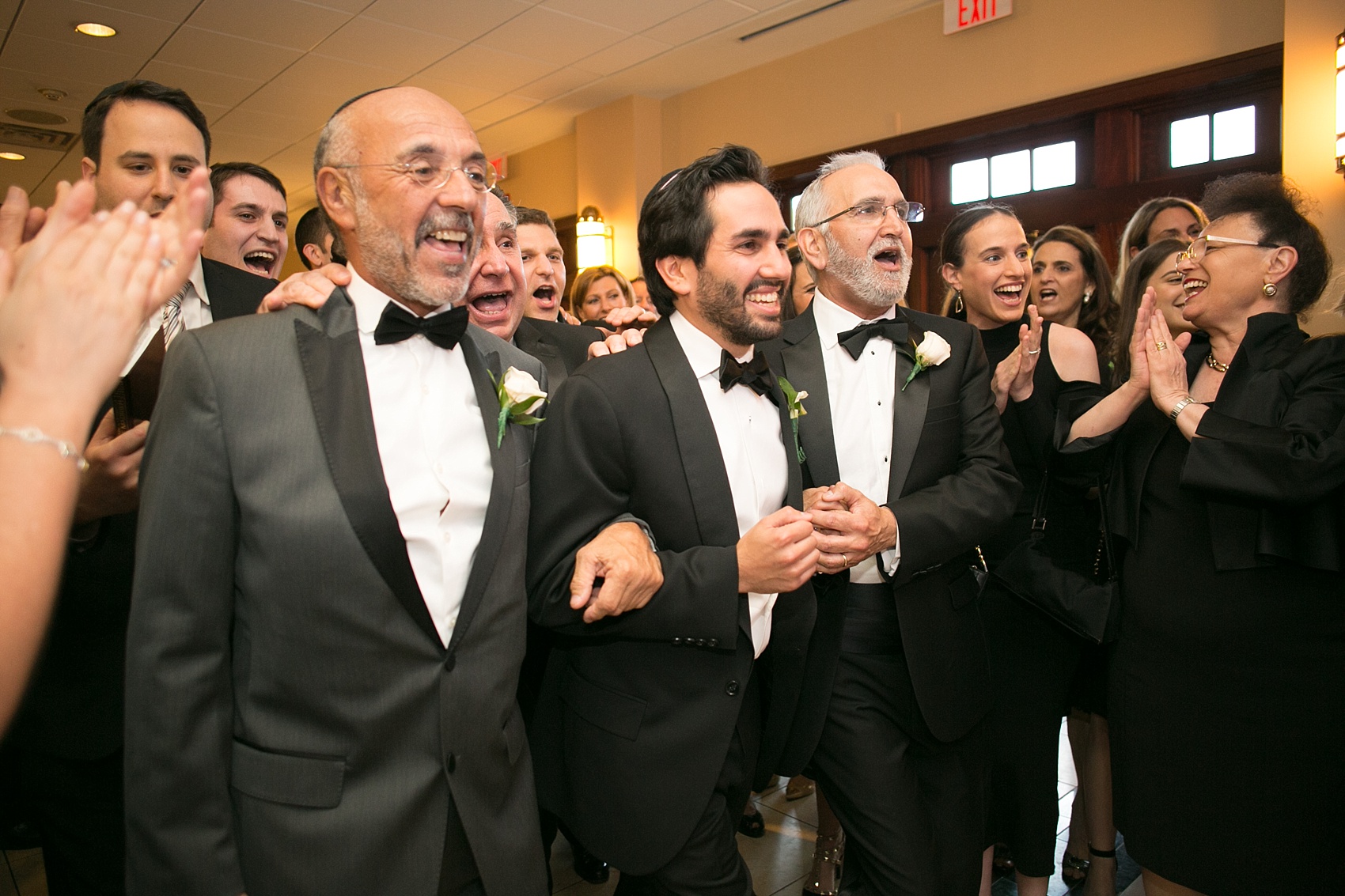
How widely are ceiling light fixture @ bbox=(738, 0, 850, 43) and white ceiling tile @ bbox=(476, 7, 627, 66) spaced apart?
41.4 inches

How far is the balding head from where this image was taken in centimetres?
159

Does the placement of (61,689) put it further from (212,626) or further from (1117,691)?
(1117,691)

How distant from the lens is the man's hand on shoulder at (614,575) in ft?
5.27

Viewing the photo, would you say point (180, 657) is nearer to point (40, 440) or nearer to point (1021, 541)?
→ point (40, 440)

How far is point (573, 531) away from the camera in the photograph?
5.93 feet

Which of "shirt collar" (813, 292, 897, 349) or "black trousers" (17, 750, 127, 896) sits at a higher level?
"shirt collar" (813, 292, 897, 349)

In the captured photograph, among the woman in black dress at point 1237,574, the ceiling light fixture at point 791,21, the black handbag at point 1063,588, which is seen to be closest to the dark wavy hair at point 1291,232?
the woman in black dress at point 1237,574

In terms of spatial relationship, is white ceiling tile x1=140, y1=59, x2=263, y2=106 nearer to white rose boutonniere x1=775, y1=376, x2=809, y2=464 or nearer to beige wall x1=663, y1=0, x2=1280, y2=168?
beige wall x1=663, y1=0, x2=1280, y2=168

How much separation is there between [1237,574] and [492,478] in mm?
1925

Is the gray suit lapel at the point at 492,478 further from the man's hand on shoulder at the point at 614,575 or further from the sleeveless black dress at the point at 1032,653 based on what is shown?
the sleeveless black dress at the point at 1032,653

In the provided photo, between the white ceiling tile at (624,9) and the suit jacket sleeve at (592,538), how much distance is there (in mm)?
5370

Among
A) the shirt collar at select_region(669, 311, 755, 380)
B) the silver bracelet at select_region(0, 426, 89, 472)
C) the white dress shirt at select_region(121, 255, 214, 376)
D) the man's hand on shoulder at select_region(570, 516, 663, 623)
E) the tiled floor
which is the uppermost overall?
the white dress shirt at select_region(121, 255, 214, 376)

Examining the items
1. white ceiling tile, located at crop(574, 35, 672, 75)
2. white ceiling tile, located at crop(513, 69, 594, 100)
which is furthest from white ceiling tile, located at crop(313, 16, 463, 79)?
white ceiling tile, located at crop(574, 35, 672, 75)

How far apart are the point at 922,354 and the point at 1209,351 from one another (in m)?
0.99
